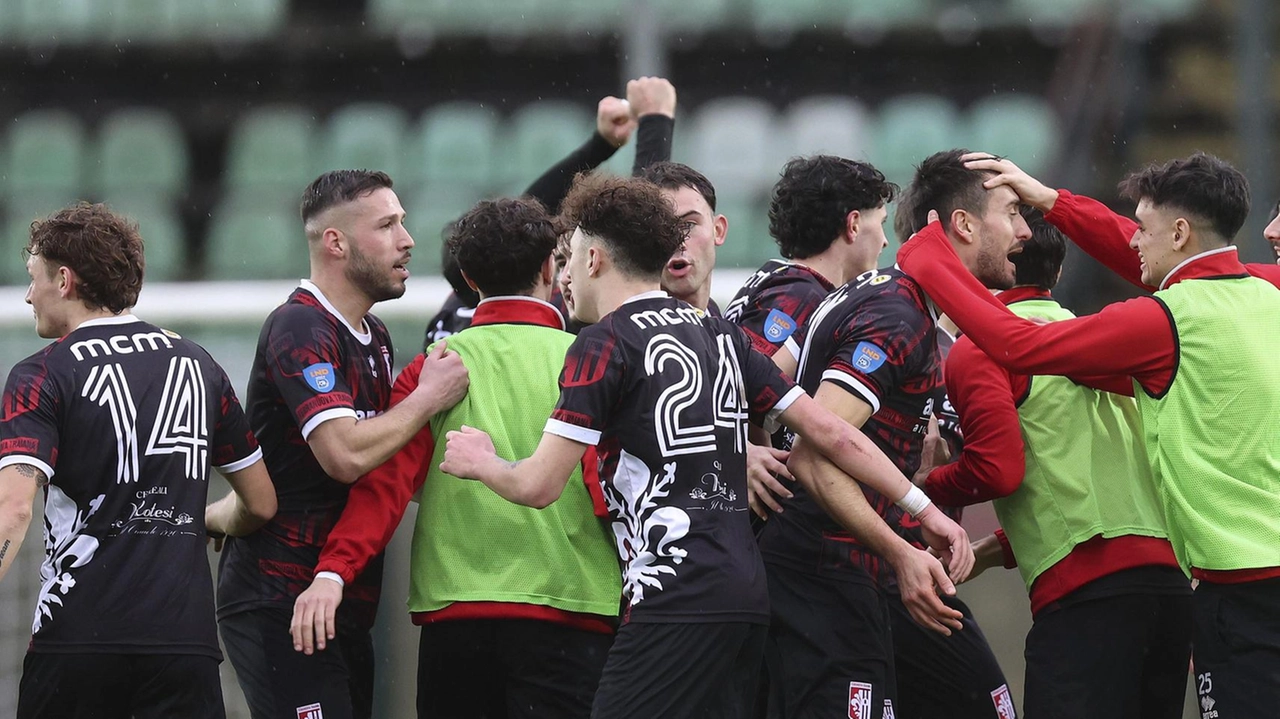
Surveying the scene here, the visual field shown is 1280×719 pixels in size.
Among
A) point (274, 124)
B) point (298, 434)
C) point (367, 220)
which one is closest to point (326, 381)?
point (298, 434)

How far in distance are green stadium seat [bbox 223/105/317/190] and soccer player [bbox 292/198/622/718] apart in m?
7.30

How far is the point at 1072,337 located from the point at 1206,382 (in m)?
0.37

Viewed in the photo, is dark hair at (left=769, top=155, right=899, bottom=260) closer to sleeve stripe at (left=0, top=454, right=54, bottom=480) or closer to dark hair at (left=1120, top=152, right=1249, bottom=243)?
dark hair at (left=1120, top=152, right=1249, bottom=243)

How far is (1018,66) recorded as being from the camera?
10828 mm

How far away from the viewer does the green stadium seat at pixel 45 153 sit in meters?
11.4

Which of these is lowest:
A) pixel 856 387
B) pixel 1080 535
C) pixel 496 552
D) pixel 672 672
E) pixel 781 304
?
pixel 672 672

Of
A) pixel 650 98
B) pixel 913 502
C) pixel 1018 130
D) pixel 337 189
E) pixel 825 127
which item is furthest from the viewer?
pixel 825 127

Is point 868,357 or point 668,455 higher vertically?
point 868,357

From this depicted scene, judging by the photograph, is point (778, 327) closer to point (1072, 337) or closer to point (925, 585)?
point (1072, 337)

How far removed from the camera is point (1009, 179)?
4.45 meters

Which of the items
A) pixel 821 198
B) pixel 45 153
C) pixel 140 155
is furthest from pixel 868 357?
pixel 45 153

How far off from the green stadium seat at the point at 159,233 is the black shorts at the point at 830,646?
24.9 ft

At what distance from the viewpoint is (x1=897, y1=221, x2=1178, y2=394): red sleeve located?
402 cm

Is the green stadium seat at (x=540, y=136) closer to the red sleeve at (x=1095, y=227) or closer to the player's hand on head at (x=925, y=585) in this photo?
the red sleeve at (x=1095, y=227)
